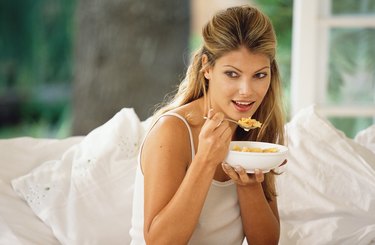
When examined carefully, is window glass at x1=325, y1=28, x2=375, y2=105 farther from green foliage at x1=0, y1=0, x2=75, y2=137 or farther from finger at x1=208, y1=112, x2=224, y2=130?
green foliage at x1=0, y1=0, x2=75, y2=137

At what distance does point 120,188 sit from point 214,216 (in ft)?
1.58

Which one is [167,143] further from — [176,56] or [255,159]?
[176,56]

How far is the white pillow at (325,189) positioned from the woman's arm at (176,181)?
610mm

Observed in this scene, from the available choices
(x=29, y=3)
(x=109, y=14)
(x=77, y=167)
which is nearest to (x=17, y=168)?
(x=77, y=167)

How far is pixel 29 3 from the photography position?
23.9 feet

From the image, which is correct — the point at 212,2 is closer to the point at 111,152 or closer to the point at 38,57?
the point at 38,57

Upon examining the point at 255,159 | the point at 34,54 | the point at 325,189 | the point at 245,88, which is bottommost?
the point at 34,54

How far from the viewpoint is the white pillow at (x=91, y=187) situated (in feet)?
6.84

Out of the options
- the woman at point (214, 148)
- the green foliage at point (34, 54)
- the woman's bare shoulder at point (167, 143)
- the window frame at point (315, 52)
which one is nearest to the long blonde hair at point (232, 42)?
the woman at point (214, 148)

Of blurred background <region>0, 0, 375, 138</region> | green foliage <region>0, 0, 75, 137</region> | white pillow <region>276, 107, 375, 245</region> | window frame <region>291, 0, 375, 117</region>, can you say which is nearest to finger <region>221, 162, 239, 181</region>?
white pillow <region>276, 107, 375, 245</region>

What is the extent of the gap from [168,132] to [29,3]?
6.01m

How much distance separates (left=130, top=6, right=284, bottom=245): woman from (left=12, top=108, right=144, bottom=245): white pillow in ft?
0.97

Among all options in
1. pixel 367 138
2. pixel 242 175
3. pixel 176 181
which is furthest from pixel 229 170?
pixel 367 138

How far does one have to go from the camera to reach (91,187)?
7.14 feet
